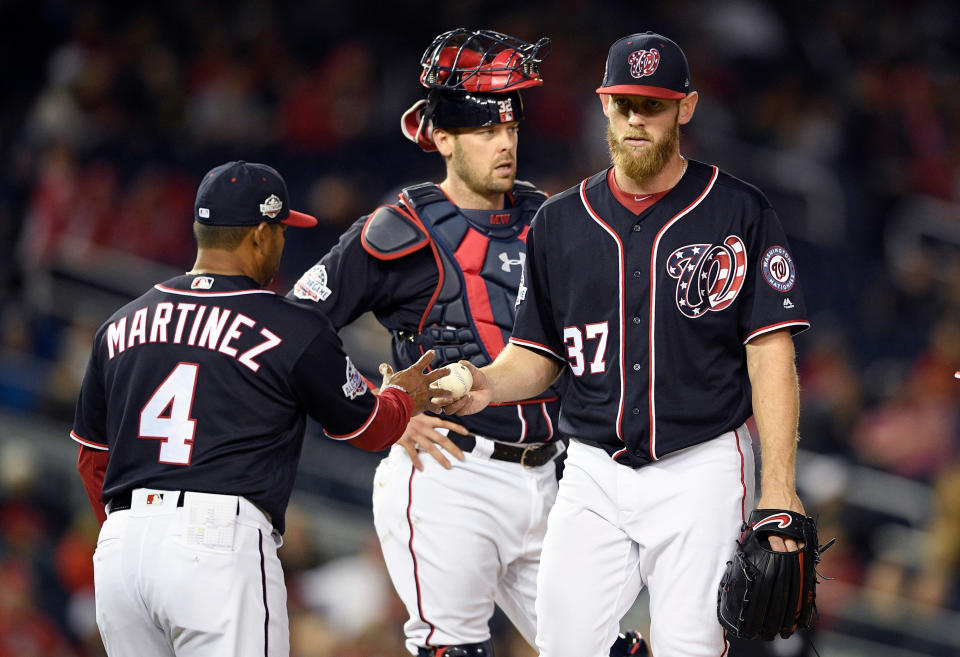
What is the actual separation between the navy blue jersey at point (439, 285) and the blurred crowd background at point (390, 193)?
236 cm

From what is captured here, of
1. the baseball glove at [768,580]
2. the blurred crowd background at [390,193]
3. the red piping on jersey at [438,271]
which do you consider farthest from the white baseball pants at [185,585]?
the blurred crowd background at [390,193]

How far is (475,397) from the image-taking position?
378cm

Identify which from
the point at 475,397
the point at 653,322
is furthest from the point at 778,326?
the point at 475,397

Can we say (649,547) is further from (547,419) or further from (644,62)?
(644,62)

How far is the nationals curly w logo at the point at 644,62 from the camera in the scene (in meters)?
3.49

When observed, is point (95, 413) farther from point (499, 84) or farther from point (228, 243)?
point (499, 84)

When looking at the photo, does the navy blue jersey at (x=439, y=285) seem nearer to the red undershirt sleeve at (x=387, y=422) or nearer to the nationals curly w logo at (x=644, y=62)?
the red undershirt sleeve at (x=387, y=422)

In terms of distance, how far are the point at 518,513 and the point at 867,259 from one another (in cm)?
681

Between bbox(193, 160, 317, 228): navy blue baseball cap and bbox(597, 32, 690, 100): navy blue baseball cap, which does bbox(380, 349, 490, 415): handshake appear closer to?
bbox(193, 160, 317, 228): navy blue baseball cap

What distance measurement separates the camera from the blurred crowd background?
24.8 feet

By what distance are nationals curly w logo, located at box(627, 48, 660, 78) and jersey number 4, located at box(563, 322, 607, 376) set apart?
70 cm

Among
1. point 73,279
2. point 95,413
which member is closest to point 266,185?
point 95,413

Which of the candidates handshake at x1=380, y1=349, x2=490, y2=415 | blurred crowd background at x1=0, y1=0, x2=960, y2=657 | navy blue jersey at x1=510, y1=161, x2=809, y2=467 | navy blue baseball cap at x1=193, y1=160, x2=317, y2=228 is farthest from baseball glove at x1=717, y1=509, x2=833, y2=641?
blurred crowd background at x1=0, y1=0, x2=960, y2=657

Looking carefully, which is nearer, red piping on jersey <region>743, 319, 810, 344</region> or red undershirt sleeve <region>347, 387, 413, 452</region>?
red piping on jersey <region>743, 319, 810, 344</region>
